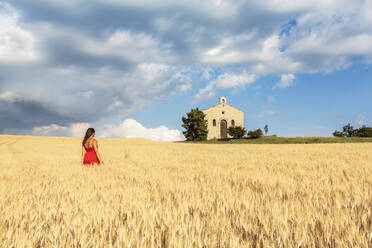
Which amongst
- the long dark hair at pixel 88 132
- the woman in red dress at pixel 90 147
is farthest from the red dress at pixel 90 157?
the long dark hair at pixel 88 132

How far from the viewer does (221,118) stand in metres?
64.2

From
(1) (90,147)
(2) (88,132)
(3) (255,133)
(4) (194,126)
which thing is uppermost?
(4) (194,126)

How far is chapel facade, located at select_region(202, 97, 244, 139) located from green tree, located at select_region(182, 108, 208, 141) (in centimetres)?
646

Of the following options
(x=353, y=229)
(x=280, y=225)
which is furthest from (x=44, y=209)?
(x=353, y=229)

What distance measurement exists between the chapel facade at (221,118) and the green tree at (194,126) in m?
6.46

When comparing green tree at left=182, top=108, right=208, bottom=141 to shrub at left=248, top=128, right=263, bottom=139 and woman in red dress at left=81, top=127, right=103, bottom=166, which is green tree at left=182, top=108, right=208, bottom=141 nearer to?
shrub at left=248, top=128, right=263, bottom=139

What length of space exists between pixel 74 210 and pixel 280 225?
7.53 ft

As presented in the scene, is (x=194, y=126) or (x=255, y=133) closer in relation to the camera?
(x=255, y=133)

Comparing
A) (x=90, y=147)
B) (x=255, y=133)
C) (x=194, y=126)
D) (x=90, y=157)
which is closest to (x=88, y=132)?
(x=90, y=147)

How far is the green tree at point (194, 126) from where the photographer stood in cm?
5616

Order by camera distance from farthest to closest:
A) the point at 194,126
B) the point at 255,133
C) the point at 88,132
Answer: the point at 194,126
the point at 255,133
the point at 88,132

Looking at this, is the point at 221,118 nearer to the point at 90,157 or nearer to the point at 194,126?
the point at 194,126

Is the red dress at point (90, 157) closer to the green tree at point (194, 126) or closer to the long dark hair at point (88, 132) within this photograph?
the long dark hair at point (88, 132)

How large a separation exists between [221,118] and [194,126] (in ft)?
36.6
